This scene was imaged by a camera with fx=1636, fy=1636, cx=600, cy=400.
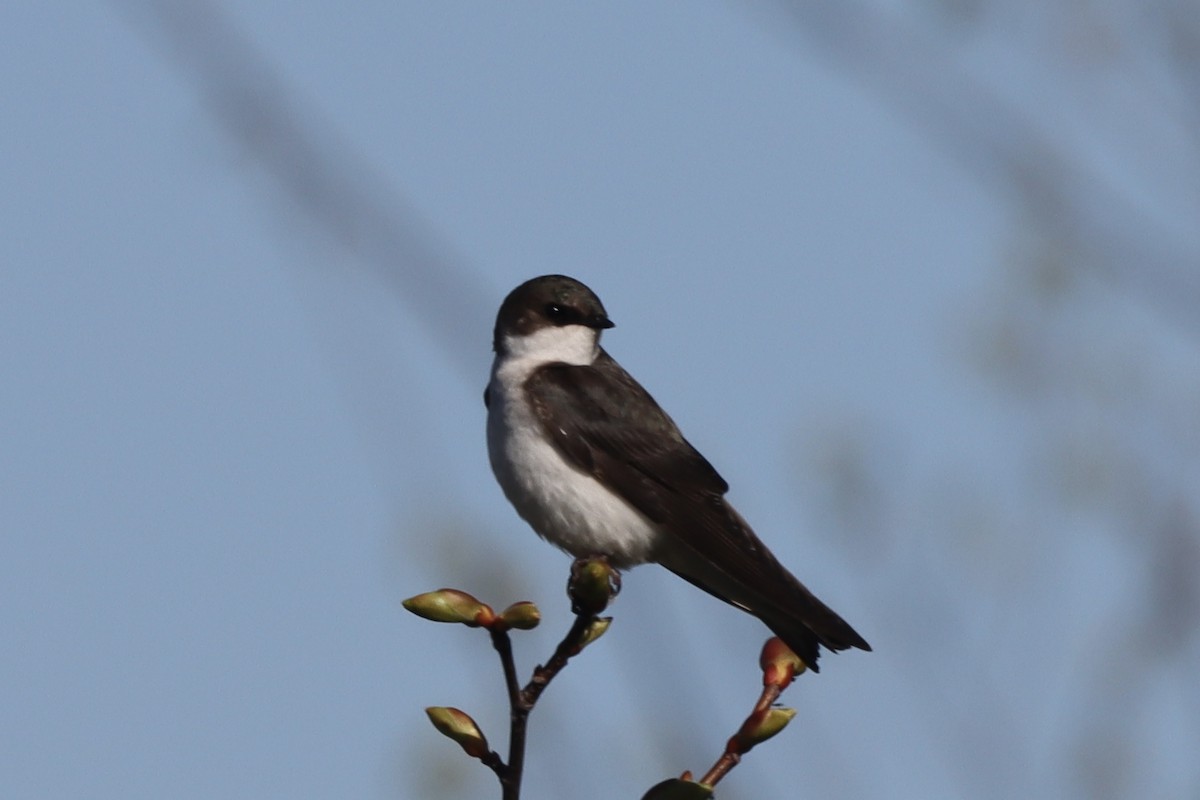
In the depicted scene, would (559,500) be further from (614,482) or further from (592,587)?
(592,587)

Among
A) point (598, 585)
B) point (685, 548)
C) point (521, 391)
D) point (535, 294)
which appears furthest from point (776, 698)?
point (535, 294)

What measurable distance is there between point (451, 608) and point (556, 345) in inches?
119

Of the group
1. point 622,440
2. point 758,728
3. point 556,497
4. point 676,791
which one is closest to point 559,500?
point 556,497

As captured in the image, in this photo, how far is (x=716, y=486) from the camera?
5.54 meters

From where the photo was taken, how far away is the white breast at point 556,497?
525cm

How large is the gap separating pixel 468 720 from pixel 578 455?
2454 mm

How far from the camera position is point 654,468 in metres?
5.50

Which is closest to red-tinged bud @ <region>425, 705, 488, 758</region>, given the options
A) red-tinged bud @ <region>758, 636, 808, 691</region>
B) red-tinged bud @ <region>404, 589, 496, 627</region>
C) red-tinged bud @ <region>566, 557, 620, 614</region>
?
red-tinged bud @ <region>404, 589, 496, 627</region>

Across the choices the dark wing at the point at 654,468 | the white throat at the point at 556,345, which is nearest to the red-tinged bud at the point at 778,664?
the dark wing at the point at 654,468

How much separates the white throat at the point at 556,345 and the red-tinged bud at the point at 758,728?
292 cm

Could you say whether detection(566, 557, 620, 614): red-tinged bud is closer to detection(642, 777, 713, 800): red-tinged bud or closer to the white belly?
detection(642, 777, 713, 800): red-tinged bud

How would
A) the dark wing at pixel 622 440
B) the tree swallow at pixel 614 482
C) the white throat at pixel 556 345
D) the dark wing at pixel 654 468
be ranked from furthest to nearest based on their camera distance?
the white throat at pixel 556 345 → the dark wing at pixel 622 440 → the tree swallow at pixel 614 482 → the dark wing at pixel 654 468

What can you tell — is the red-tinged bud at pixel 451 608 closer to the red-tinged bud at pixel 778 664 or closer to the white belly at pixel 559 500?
the red-tinged bud at pixel 778 664

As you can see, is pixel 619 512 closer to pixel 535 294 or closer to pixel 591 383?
pixel 591 383
